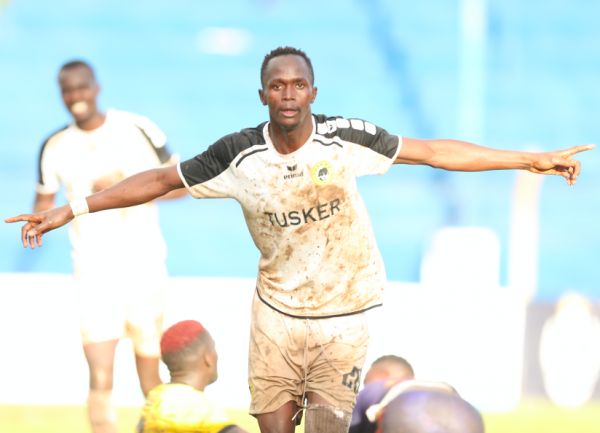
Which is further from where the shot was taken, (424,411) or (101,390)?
(101,390)

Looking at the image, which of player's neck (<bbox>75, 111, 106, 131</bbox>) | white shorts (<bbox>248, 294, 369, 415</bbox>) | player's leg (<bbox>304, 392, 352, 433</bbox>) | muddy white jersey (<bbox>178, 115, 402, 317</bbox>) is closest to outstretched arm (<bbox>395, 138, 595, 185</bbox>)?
muddy white jersey (<bbox>178, 115, 402, 317</bbox>)

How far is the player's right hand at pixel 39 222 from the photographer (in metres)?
6.70

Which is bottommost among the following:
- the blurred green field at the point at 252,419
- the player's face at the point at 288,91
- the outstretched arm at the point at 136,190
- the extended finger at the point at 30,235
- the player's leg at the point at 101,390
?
the blurred green field at the point at 252,419

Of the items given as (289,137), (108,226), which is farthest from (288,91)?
(108,226)

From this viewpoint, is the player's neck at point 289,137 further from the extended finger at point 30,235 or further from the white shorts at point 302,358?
the extended finger at point 30,235

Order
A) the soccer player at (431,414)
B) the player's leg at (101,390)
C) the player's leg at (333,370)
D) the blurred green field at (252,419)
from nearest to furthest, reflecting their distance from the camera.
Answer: the soccer player at (431,414) → the player's leg at (333,370) → the player's leg at (101,390) → the blurred green field at (252,419)

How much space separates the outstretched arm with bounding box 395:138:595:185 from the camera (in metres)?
6.94

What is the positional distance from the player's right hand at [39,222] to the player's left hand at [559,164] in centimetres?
247

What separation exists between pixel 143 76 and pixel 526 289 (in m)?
17.5

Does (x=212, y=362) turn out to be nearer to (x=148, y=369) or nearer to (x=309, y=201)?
(x=309, y=201)

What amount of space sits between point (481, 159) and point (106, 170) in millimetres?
3581

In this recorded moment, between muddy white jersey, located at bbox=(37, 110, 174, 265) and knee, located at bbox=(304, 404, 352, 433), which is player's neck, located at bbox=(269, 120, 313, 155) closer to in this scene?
knee, located at bbox=(304, 404, 352, 433)

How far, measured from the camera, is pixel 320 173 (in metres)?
6.75

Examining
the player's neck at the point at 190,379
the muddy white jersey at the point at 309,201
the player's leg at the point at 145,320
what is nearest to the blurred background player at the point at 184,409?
the player's neck at the point at 190,379
